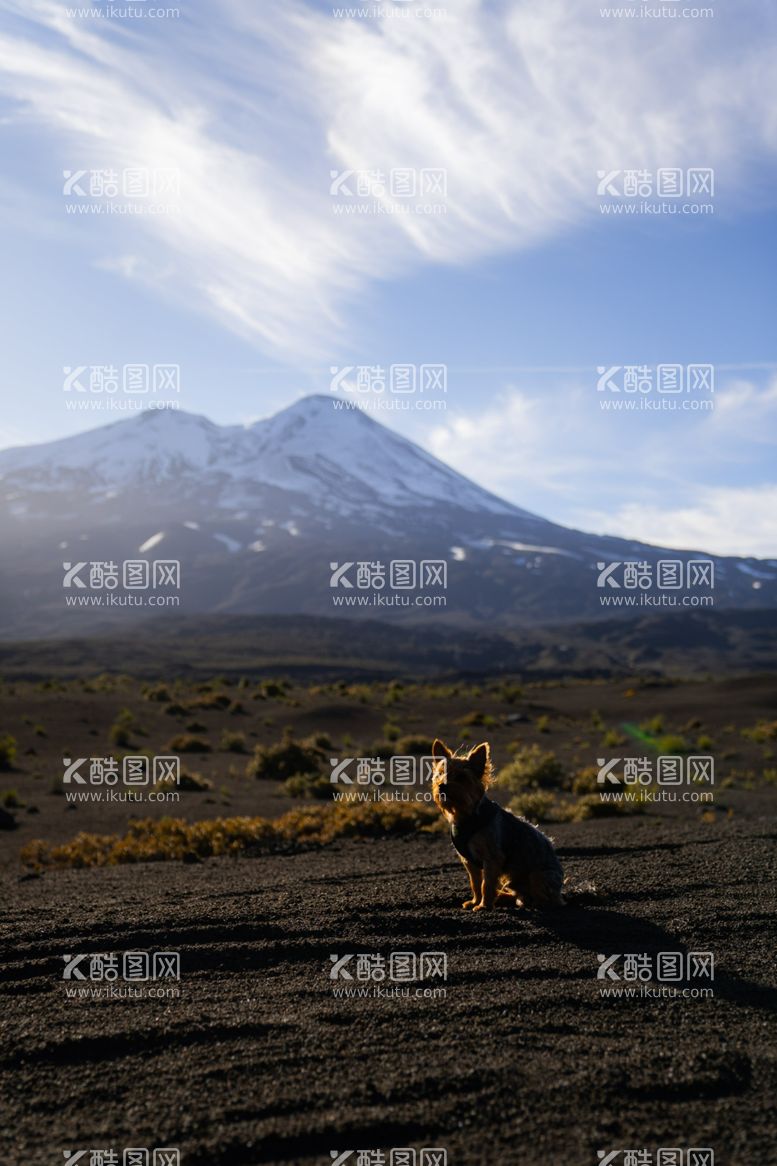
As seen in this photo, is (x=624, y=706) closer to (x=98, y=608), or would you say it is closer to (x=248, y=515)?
(x=98, y=608)

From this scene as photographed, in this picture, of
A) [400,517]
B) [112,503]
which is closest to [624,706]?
[400,517]

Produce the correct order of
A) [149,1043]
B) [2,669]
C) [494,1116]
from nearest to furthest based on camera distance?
1. [494,1116]
2. [149,1043]
3. [2,669]

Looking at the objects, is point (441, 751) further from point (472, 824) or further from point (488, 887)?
point (488, 887)

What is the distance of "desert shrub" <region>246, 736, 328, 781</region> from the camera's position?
20.5 m

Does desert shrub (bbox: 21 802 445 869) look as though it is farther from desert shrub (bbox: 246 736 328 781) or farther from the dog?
desert shrub (bbox: 246 736 328 781)

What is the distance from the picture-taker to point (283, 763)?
2069cm

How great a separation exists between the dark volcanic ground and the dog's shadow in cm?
3

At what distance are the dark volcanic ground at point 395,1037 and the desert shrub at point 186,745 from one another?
56.5 feet

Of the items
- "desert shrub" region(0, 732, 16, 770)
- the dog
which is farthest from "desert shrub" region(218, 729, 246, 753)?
the dog

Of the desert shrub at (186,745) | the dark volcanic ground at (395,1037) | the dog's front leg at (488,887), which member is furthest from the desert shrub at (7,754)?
the dog's front leg at (488,887)

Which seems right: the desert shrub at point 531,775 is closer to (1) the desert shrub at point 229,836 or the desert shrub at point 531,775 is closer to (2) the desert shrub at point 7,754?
(1) the desert shrub at point 229,836

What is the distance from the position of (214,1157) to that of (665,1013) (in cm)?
241

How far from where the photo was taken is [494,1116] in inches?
130

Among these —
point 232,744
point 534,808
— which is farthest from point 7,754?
point 534,808
